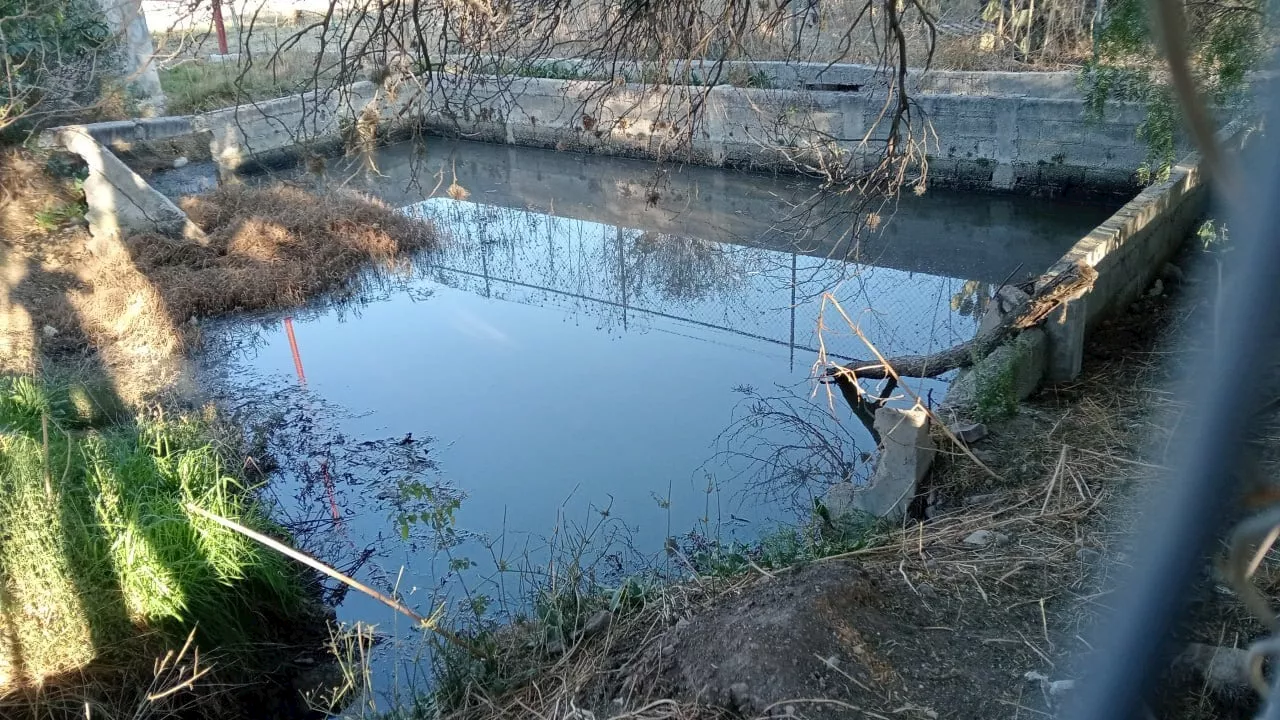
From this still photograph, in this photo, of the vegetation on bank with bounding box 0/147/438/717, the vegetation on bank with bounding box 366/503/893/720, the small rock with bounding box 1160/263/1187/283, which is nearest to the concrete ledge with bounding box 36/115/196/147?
the vegetation on bank with bounding box 0/147/438/717

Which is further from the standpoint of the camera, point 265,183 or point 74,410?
point 265,183

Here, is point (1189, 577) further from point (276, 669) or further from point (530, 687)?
point (276, 669)

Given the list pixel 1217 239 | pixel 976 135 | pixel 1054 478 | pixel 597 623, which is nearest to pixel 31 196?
pixel 597 623

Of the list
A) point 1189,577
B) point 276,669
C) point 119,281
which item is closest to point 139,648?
point 276,669

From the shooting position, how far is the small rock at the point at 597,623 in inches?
141

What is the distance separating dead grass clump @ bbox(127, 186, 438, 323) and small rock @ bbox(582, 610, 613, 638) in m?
6.93

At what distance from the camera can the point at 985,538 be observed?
147 inches

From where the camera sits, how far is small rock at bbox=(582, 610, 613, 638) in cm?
358

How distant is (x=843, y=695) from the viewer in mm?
2750

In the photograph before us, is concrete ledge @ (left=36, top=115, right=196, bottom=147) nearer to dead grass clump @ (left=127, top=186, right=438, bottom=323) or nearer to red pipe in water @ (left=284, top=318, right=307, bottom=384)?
dead grass clump @ (left=127, top=186, right=438, bottom=323)

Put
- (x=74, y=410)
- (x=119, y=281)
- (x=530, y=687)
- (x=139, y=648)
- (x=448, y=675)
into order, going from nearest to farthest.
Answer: (x=530, y=687) → (x=448, y=675) → (x=139, y=648) → (x=74, y=410) → (x=119, y=281)

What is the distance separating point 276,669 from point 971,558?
3.35 m

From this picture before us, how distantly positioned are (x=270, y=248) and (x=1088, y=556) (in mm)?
9226

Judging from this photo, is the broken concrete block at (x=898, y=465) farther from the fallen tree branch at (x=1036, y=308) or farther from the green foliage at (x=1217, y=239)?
the green foliage at (x=1217, y=239)
